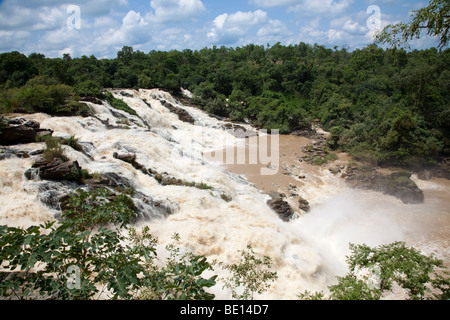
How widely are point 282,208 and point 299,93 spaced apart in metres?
26.1

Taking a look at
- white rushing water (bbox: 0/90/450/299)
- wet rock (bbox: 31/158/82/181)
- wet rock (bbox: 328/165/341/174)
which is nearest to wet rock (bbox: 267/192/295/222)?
white rushing water (bbox: 0/90/450/299)

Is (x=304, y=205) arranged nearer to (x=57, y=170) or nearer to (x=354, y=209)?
(x=354, y=209)

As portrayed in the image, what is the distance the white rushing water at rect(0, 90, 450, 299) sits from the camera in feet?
25.3

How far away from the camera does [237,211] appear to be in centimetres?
1031

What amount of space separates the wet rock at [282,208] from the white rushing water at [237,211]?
0.29 metres

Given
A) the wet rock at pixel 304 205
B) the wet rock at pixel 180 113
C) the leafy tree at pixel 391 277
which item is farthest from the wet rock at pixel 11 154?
the wet rock at pixel 180 113

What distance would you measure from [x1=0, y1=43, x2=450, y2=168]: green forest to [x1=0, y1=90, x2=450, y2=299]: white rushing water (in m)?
2.56

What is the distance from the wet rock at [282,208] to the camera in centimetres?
1168

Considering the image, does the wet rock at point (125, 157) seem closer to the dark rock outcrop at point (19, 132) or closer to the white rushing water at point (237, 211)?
the white rushing water at point (237, 211)

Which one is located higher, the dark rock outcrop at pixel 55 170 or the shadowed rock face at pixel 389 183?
the dark rock outcrop at pixel 55 170

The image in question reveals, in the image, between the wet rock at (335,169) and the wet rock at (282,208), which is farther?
the wet rock at (335,169)

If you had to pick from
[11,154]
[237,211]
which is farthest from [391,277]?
[11,154]

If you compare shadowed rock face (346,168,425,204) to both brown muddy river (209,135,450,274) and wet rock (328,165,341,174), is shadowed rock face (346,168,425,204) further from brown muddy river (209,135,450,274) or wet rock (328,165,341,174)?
wet rock (328,165,341,174)

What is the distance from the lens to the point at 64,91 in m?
15.9
